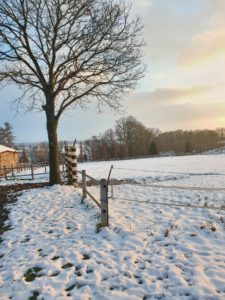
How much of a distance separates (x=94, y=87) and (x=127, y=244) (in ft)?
43.5

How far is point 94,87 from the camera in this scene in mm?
18688

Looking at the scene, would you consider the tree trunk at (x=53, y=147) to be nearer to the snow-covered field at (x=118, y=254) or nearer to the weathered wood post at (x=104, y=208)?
the snow-covered field at (x=118, y=254)

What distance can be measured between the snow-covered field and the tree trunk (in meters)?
7.35

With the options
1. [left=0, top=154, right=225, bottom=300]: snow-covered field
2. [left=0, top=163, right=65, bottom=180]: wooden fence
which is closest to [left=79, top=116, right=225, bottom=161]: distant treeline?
[left=0, top=163, right=65, bottom=180]: wooden fence

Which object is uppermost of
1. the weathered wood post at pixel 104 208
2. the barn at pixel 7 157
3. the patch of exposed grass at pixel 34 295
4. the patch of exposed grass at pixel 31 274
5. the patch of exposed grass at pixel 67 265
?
the barn at pixel 7 157

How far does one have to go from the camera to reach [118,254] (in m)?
6.28

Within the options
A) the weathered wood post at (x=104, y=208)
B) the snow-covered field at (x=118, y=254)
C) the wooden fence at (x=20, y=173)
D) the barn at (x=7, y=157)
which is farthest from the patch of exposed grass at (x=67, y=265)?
the barn at (x=7, y=157)

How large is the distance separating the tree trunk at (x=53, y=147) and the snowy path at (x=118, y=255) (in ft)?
24.5

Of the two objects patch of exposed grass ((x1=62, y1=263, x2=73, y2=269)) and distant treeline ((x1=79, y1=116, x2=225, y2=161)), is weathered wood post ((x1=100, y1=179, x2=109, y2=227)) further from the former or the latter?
distant treeline ((x1=79, y1=116, x2=225, y2=161))

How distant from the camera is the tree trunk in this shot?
58.8 feet

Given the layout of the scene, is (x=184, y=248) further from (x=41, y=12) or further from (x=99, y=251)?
(x=41, y=12)

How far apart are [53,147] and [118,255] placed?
12656 millimetres

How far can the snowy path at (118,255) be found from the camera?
16.1 ft

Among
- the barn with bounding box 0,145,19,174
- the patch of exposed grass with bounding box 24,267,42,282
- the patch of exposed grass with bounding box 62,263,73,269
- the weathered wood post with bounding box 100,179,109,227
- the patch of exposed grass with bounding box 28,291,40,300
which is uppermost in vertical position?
the barn with bounding box 0,145,19,174
